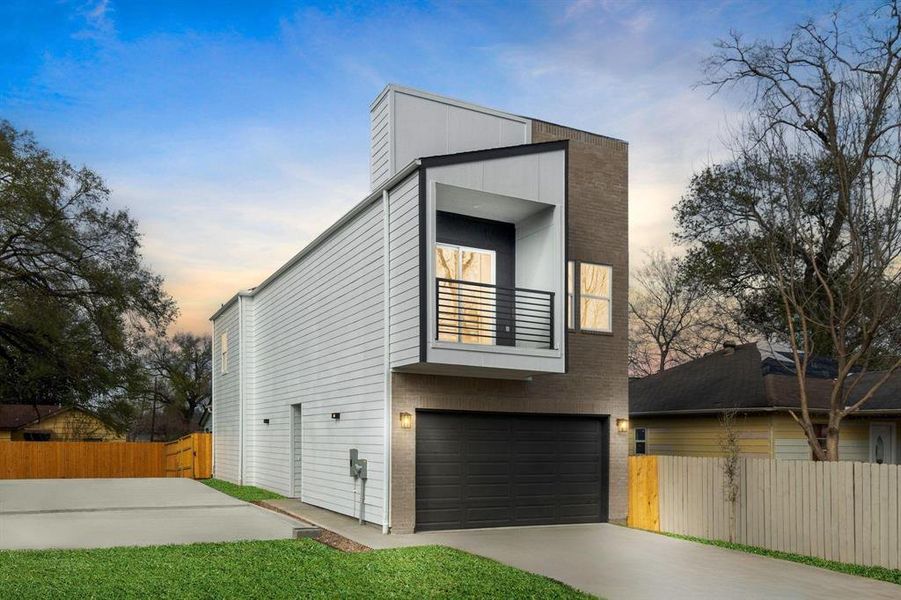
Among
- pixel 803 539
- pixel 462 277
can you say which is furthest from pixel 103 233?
pixel 803 539

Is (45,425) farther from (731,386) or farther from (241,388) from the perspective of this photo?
(731,386)

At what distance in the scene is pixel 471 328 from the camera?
12820 millimetres

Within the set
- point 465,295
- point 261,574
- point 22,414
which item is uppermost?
point 465,295

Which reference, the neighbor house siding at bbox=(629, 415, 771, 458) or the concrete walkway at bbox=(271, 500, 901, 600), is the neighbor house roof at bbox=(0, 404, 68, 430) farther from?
the concrete walkway at bbox=(271, 500, 901, 600)

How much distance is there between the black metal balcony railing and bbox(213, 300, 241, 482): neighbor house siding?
1180cm

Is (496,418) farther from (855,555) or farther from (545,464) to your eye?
(855,555)

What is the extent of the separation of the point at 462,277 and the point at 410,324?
1912mm

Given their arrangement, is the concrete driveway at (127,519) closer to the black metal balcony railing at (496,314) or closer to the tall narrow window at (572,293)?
the black metal balcony railing at (496,314)

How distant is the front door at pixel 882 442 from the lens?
63.4ft

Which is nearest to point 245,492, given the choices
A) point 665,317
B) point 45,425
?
point 665,317

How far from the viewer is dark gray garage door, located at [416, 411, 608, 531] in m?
13.6

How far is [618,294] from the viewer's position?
15992 mm

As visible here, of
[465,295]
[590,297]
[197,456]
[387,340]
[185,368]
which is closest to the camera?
[465,295]

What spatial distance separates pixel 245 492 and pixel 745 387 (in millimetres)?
12604
